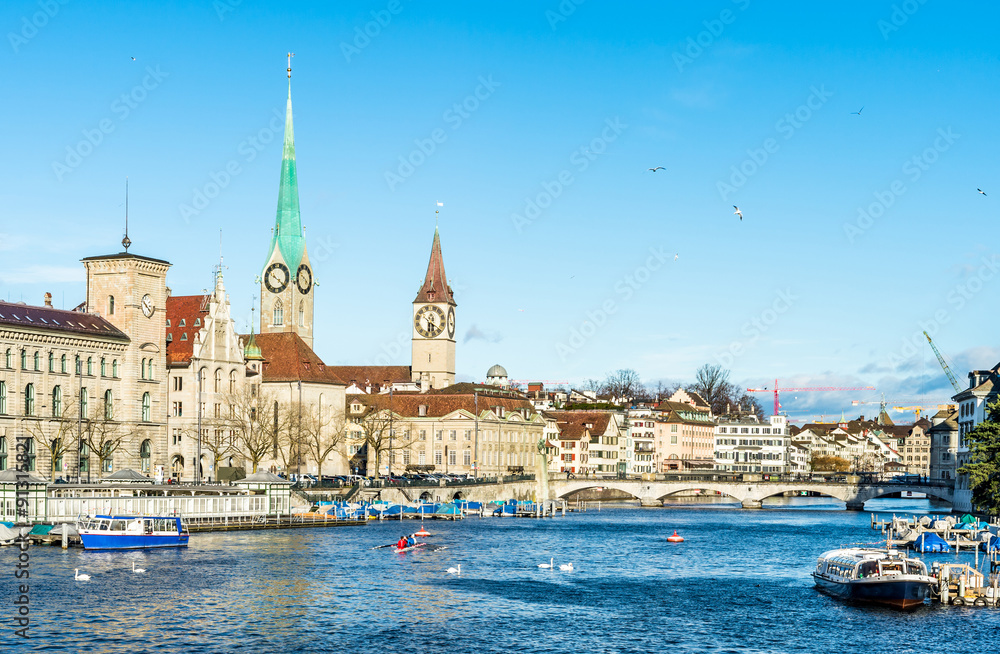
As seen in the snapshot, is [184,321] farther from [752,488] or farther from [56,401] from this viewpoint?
[752,488]

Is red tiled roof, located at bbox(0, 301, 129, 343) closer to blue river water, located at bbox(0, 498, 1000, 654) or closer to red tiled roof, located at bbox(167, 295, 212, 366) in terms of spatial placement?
red tiled roof, located at bbox(167, 295, 212, 366)

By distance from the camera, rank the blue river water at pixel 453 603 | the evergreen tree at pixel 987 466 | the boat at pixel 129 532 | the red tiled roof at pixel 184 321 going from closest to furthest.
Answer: the blue river water at pixel 453 603, the boat at pixel 129 532, the evergreen tree at pixel 987 466, the red tiled roof at pixel 184 321

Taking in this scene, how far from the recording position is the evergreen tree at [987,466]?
100m

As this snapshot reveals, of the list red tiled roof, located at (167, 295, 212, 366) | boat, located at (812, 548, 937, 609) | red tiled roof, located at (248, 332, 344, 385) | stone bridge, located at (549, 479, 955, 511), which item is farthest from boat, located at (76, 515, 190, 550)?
stone bridge, located at (549, 479, 955, 511)

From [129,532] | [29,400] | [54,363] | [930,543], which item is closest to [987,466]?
[930,543]

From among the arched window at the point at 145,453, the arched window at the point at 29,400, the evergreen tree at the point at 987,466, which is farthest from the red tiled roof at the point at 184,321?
the evergreen tree at the point at 987,466

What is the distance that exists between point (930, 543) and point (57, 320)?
7515 centimetres

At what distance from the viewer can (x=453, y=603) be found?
66.6 meters

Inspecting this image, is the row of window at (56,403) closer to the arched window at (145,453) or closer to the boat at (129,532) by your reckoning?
the arched window at (145,453)

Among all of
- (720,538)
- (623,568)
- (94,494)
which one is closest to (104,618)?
(623,568)

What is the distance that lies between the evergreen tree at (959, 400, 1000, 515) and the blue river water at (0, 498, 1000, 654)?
11725 mm

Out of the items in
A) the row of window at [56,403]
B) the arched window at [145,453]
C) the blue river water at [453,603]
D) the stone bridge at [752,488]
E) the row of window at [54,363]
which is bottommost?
the stone bridge at [752,488]

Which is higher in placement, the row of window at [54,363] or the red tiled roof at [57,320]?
the red tiled roof at [57,320]

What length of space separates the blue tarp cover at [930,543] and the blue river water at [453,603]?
143 inches
